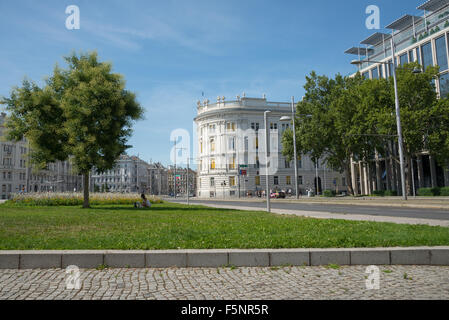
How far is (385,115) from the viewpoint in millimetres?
37438

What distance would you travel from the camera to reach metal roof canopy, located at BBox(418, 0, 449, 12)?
149 feet

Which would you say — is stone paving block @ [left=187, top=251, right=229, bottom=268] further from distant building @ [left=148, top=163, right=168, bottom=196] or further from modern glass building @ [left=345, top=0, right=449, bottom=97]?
distant building @ [left=148, top=163, right=168, bottom=196]

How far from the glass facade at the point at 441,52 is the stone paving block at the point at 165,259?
48.7m

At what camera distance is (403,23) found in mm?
51750

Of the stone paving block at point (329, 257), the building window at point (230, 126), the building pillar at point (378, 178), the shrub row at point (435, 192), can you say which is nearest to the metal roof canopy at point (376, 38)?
the building pillar at point (378, 178)

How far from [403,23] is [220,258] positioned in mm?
57958

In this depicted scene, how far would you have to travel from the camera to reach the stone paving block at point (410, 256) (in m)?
6.15

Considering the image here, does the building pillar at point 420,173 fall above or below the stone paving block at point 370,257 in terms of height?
above

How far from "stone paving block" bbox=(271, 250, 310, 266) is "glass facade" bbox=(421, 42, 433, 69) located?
48.4 meters

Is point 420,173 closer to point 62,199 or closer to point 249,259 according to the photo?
point 62,199

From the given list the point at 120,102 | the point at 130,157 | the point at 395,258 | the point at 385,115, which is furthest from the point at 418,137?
the point at 130,157

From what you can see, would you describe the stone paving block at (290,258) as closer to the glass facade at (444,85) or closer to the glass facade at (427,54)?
the glass facade at (444,85)

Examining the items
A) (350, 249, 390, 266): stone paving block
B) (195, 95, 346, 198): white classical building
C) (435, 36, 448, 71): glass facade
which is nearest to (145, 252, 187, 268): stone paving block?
(350, 249, 390, 266): stone paving block
